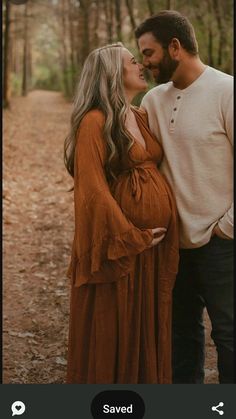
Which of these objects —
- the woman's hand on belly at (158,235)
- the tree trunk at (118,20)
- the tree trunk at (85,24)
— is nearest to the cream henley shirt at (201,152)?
the woman's hand on belly at (158,235)

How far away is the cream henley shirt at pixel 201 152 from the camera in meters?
2.04

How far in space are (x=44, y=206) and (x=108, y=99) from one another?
4670 mm

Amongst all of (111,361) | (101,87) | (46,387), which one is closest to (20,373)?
(111,361)

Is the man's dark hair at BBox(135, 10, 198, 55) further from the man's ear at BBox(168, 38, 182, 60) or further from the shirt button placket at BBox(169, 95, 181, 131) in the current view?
the shirt button placket at BBox(169, 95, 181, 131)

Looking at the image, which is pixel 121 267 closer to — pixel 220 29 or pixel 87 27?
pixel 220 29

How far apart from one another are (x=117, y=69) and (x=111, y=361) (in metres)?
1.15

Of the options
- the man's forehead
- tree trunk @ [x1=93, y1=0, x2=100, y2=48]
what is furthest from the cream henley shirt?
tree trunk @ [x1=93, y1=0, x2=100, y2=48]

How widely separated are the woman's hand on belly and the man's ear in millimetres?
670

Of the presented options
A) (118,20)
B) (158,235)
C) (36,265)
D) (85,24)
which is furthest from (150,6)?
(158,235)

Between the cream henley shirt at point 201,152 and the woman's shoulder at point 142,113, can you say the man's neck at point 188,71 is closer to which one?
the cream henley shirt at point 201,152

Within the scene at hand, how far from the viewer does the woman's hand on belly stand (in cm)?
208

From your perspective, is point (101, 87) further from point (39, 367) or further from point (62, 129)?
point (62, 129)

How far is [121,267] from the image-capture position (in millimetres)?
2084

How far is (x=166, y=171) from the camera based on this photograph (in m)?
2.20
